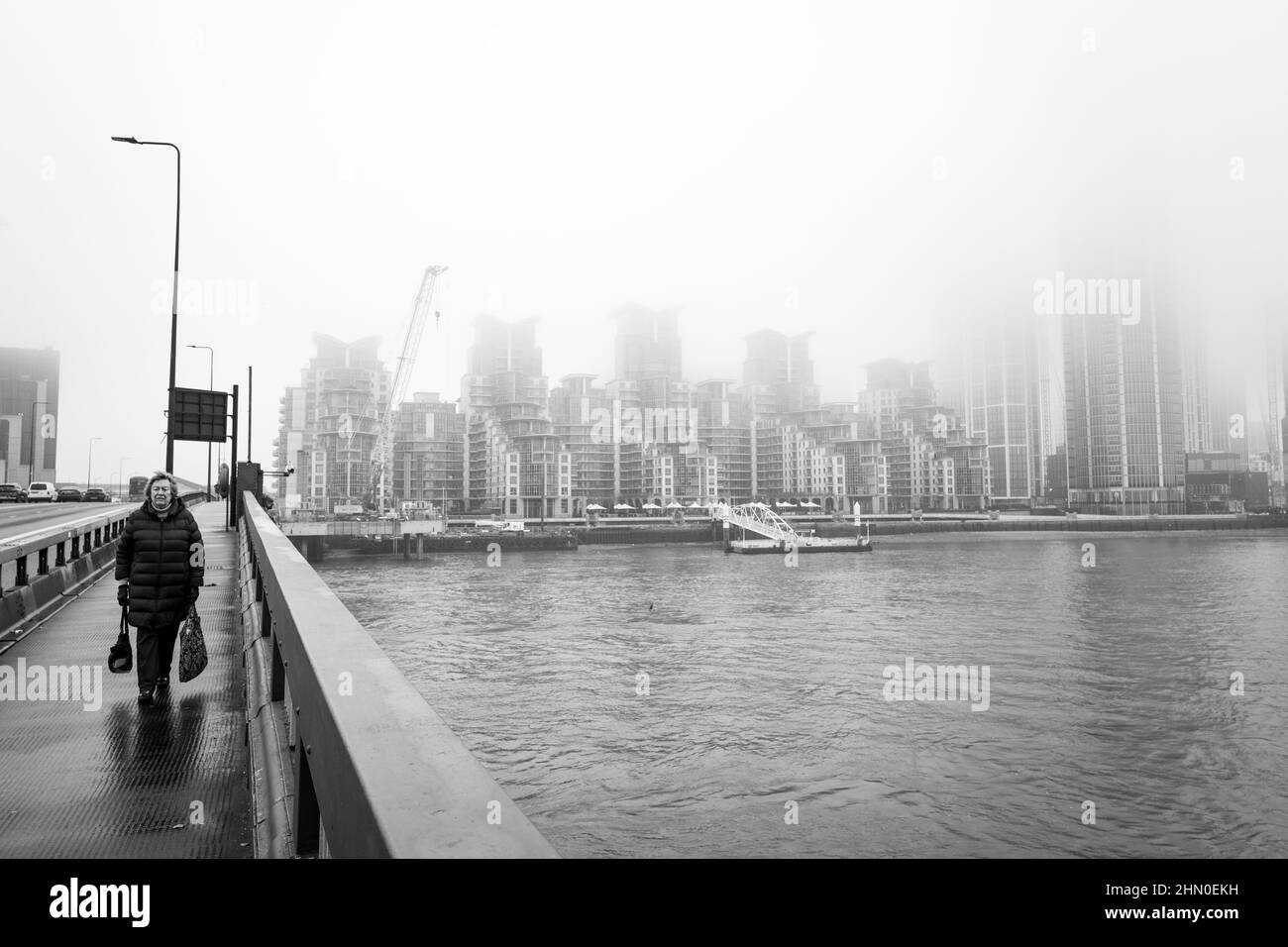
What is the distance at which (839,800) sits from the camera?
52.5 ft

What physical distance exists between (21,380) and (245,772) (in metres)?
157

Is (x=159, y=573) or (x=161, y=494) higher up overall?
(x=161, y=494)

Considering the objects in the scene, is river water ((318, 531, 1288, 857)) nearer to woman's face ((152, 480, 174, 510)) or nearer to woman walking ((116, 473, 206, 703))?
woman walking ((116, 473, 206, 703))

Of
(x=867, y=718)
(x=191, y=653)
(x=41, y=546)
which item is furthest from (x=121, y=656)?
(x=867, y=718)

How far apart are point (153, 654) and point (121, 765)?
198 centimetres

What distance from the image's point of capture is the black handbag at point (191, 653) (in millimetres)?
6812

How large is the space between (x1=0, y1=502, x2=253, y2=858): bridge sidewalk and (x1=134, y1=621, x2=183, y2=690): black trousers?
0.18 meters

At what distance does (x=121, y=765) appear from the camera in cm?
510

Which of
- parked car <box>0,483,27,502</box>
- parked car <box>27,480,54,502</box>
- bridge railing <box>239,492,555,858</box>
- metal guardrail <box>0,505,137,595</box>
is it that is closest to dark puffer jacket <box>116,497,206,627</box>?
bridge railing <box>239,492,555,858</box>

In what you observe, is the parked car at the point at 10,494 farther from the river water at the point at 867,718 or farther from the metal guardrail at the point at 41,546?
the metal guardrail at the point at 41,546

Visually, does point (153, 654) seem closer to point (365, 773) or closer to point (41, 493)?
point (365, 773)

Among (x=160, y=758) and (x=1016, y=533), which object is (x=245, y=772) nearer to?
(x=160, y=758)
